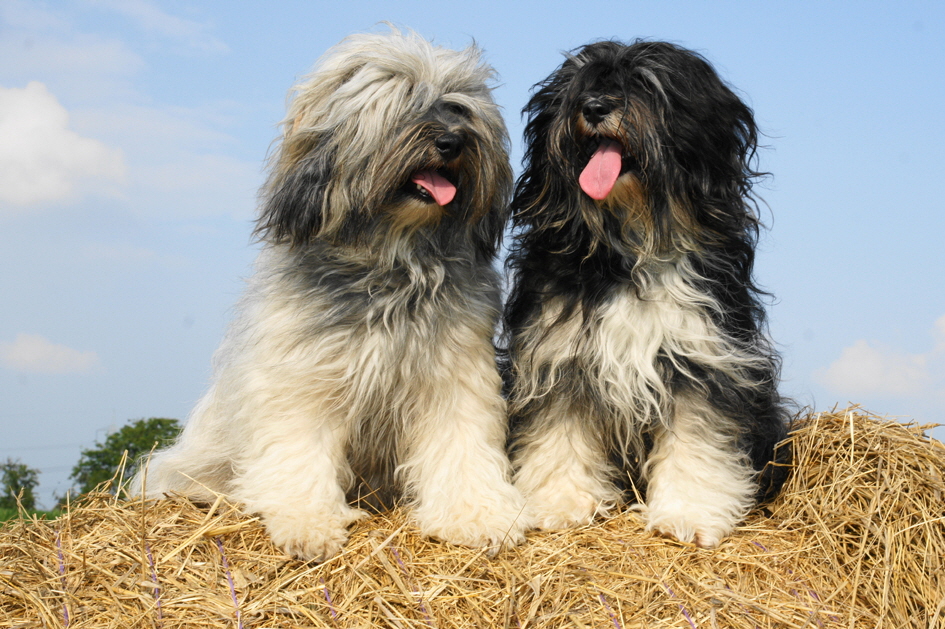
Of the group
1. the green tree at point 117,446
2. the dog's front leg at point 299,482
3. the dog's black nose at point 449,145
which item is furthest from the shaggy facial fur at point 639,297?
the green tree at point 117,446

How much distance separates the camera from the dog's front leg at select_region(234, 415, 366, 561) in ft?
10.7

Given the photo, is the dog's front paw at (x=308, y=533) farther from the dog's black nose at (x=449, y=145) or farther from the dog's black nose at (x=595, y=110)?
the dog's black nose at (x=595, y=110)

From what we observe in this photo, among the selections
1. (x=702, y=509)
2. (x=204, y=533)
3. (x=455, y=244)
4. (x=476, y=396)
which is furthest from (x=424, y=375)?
(x=702, y=509)

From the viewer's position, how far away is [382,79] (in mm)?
3375


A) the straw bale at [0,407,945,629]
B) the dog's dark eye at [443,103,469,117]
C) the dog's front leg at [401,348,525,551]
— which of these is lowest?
the straw bale at [0,407,945,629]

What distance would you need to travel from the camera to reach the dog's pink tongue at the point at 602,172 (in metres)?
3.41

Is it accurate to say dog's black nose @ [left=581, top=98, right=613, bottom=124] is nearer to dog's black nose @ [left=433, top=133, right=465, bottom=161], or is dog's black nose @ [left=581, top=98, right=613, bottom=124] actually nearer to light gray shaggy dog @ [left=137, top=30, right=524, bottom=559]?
light gray shaggy dog @ [left=137, top=30, right=524, bottom=559]

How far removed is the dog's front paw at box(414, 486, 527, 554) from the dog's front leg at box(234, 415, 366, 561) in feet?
1.03

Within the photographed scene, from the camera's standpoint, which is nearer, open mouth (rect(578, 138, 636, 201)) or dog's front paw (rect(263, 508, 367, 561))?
dog's front paw (rect(263, 508, 367, 561))

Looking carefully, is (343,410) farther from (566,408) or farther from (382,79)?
(382,79)

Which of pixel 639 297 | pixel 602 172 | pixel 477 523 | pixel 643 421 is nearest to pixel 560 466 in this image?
pixel 643 421

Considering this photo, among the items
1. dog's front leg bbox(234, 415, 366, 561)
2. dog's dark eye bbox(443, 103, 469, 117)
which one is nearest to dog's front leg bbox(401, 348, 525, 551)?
dog's front leg bbox(234, 415, 366, 561)

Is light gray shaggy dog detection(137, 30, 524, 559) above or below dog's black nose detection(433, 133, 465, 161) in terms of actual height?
below

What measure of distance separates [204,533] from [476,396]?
46.7 inches
